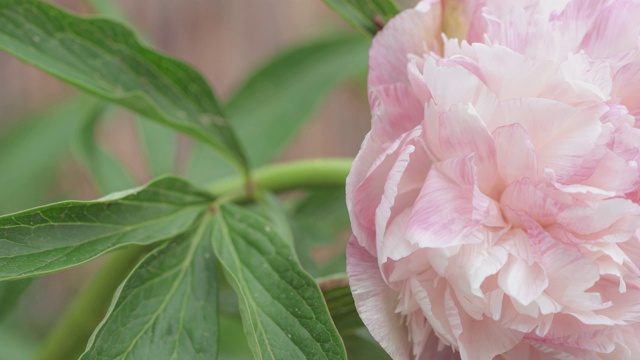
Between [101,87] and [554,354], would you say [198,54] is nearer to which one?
[101,87]

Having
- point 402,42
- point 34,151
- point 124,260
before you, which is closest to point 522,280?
point 402,42

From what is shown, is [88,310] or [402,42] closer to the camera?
[402,42]

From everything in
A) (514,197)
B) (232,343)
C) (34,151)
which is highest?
(514,197)

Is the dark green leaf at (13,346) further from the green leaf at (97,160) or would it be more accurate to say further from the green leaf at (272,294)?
the green leaf at (272,294)

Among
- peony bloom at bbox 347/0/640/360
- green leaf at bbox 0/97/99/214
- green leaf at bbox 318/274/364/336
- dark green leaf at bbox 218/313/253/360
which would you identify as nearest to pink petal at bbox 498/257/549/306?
peony bloom at bbox 347/0/640/360

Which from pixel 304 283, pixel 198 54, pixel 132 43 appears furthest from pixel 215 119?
pixel 198 54

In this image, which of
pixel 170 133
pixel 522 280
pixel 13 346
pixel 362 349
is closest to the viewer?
pixel 522 280

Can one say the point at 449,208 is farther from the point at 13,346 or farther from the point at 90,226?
the point at 13,346
